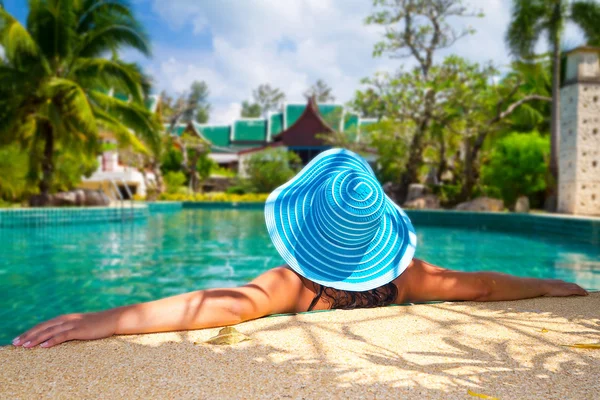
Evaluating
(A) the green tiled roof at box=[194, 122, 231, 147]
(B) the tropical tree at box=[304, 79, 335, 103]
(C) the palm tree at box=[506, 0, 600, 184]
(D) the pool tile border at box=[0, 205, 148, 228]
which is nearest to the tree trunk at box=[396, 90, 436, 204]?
(C) the palm tree at box=[506, 0, 600, 184]

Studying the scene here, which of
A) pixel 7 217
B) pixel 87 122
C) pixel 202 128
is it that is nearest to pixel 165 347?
pixel 7 217

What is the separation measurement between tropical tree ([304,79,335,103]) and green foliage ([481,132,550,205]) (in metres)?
34.3

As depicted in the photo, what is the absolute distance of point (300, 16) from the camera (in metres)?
21.8

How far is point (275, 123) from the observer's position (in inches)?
1204

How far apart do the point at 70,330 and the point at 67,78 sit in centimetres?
1218

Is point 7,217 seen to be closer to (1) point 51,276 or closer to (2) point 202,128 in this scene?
(1) point 51,276

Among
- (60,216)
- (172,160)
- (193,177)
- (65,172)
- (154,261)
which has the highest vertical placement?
(172,160)

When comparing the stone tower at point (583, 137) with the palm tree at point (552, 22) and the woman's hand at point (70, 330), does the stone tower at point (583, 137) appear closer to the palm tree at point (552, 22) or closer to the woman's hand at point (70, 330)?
the palm tree at point (552, 22)

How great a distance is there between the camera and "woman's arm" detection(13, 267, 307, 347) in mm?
1947

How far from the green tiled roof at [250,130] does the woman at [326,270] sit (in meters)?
28.5

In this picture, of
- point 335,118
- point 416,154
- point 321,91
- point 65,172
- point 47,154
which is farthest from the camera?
point 321,91

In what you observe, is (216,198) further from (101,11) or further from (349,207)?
(349,207)

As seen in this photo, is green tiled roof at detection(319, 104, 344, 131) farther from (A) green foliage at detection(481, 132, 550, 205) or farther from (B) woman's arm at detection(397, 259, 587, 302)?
(B) woman's arm at detection(397, 259, 587, 302)

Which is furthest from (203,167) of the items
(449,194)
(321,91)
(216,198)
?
(321,91)
